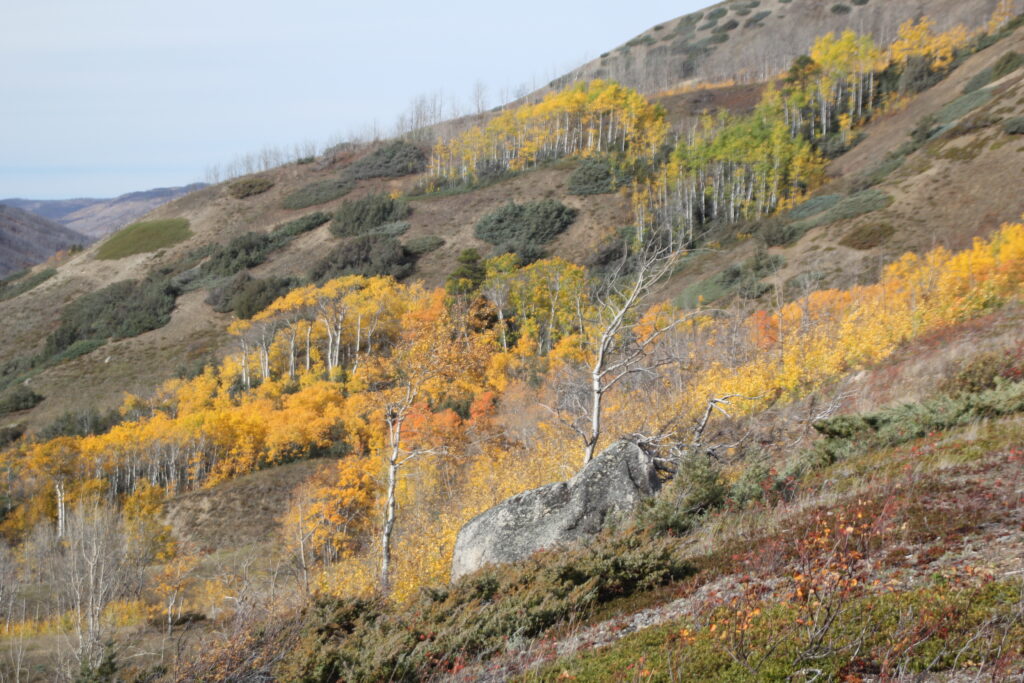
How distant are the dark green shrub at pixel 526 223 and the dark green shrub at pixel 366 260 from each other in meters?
11.2

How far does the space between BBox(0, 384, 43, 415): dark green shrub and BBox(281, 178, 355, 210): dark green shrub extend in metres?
47.4

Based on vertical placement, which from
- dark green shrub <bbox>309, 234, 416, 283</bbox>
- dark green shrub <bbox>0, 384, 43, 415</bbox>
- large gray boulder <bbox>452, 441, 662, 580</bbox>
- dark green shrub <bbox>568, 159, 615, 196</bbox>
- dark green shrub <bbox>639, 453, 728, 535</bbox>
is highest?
dark green shrub <bbox>568, 159, 615, 196</bbox>

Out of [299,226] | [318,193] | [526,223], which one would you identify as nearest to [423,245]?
[526,223]

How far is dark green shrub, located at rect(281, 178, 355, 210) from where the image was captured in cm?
9706

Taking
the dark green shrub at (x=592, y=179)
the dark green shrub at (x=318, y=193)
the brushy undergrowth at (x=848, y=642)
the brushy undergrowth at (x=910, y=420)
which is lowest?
the brushy undergrowth at (x=910, y=420)

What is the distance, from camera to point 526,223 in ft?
252

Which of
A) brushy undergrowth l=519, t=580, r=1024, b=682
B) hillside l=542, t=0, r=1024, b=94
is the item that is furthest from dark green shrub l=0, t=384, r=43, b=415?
hillside l=542, t=0, r=1024, b=94

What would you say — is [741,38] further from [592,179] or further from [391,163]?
[391,163]

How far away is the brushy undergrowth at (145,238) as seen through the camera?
90.6 metres

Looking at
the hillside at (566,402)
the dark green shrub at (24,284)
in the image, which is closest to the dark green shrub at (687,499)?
the hillside at (566,402)

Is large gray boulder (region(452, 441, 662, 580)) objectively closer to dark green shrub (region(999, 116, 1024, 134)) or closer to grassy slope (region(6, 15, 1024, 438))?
grassy slope (region(6, 15, 1024, 438))

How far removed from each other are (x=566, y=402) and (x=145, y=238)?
306 feet

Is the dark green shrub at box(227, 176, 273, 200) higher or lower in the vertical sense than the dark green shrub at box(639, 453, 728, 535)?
higher

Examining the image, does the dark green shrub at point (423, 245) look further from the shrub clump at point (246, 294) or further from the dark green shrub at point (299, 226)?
the dark green shrub at point (299, 226)
